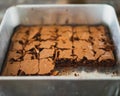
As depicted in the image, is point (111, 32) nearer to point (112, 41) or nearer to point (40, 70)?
point (112, 41)

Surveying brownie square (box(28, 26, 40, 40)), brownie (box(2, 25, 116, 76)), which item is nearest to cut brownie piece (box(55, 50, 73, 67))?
brownie (box(2, 25, 116, 76))

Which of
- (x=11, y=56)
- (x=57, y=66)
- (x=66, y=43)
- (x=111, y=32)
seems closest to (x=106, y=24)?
(x=111, y=32)

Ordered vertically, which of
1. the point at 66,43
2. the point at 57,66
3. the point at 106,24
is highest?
the point at 106,24

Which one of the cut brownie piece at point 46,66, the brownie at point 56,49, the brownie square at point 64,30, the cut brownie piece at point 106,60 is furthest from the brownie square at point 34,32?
the cut brownie piece at point 106,60

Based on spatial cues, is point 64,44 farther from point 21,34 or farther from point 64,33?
point 21,34

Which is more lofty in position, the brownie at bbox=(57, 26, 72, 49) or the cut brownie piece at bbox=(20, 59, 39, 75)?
the brownie at bbox=(57, 26, 72, 49)

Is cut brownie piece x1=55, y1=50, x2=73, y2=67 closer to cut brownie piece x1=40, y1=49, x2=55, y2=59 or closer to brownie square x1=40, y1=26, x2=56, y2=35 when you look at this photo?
cut brownie piece x1=40, y1=49, x2=55, y2=59

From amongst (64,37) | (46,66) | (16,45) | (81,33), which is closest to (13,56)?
(16,45)
